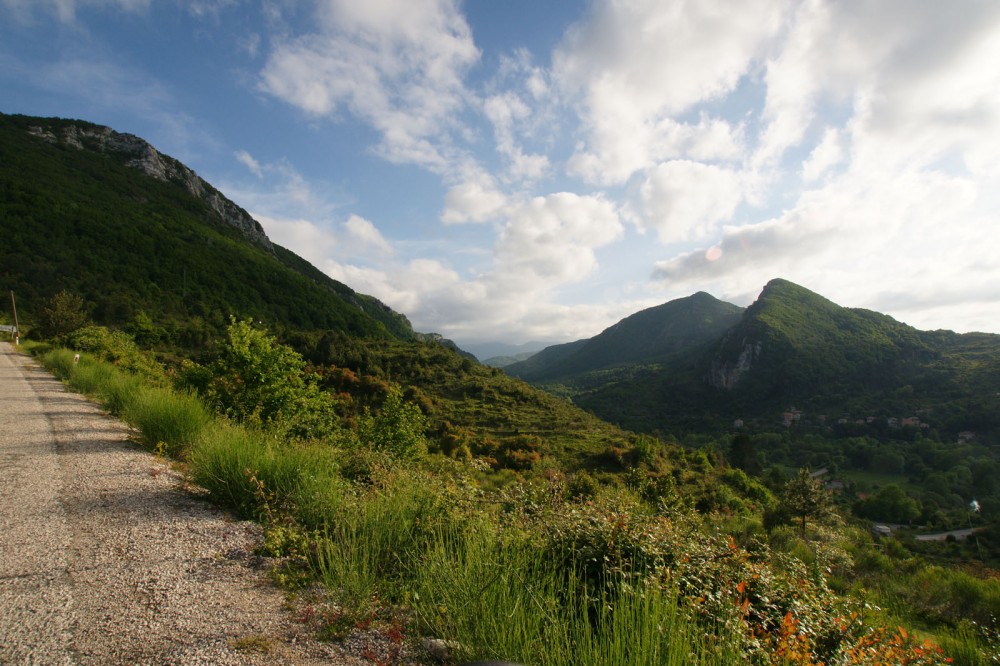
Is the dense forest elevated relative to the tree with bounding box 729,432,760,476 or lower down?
elevated

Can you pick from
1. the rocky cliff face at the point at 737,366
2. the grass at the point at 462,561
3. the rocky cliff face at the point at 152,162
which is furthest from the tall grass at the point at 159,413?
the rocky cliff face at the point at 737,366

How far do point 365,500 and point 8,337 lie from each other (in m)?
49.5

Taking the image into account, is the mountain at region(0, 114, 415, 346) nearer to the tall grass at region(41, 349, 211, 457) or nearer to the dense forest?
the dense forest

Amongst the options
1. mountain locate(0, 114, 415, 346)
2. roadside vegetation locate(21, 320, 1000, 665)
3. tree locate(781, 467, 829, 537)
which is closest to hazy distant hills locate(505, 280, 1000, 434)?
tree locate(781, 467, 829, 537)

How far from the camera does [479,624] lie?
10.3 ft

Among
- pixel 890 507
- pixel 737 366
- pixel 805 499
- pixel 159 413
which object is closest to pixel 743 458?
pixel 890 507

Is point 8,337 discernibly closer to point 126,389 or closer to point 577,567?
point 126,389

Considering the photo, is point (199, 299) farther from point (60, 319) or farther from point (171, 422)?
point (171, 422)

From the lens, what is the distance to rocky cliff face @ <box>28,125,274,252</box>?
358ft

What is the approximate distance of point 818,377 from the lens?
444ft

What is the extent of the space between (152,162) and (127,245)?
67.3 meters

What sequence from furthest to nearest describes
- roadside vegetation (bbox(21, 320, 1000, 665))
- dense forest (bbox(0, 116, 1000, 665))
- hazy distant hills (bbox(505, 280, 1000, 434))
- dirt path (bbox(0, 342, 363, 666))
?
hazy distant hills (bbox(505, 280, 1000, 434)), dense forest (bbox(0, 116, 1000, 665)), roadside vegetation (bbox(21, 320, 1000, 665)), dirt path (bbox(0, 342, 363, 666))

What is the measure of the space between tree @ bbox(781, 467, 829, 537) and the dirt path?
3769cm

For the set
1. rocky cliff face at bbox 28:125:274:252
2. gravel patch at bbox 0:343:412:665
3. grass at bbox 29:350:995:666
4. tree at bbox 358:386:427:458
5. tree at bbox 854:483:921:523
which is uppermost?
rocky cliff face at bbox 28:125:274:252
